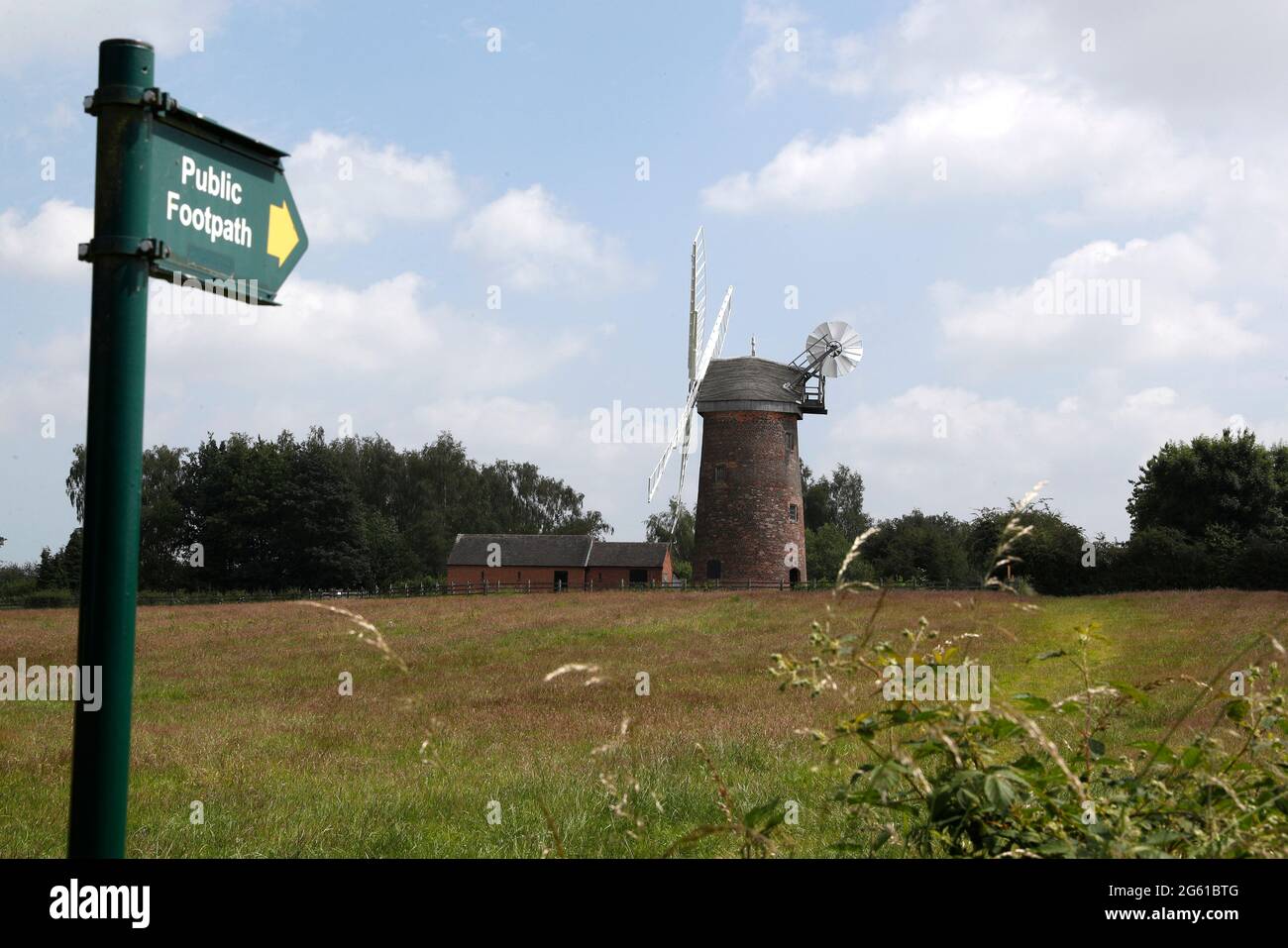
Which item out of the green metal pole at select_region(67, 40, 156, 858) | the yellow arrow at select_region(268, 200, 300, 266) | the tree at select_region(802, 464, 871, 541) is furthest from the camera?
the tree at select_region(802, 464, 871, 541)

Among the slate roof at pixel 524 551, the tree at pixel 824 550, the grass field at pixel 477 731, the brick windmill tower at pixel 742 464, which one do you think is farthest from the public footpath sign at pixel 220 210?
the tree at pixel 824 550

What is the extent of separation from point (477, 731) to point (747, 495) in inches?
1532

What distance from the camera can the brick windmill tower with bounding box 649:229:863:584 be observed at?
163 ft

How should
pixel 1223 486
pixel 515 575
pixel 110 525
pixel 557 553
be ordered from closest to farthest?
pixel 110 525 → pixel 1223 486 → pixel 515 575 → pixel 557 553

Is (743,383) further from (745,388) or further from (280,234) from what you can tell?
(280,234)

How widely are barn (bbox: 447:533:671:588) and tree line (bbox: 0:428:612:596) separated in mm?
6759

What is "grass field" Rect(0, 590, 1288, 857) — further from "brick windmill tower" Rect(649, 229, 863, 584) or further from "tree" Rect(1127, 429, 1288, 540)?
"tree" Rect(1127, 429, 1288, 540)

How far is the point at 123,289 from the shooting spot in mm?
2521

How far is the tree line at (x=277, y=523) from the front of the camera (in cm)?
6994

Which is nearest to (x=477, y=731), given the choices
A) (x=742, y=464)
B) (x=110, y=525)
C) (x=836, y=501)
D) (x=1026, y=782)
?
(x=1026, y=782)

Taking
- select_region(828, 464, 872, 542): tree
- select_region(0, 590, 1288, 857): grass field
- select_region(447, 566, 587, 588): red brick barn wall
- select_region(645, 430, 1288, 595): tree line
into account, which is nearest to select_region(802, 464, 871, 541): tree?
select_region(828, 464, 872, 542): tree
